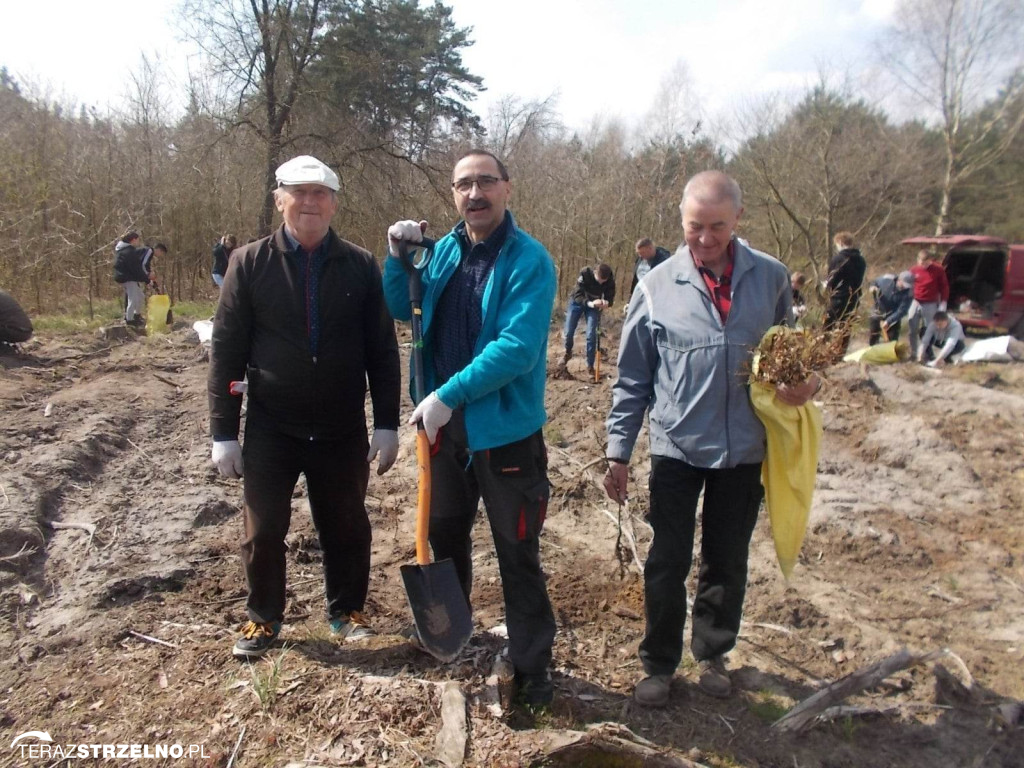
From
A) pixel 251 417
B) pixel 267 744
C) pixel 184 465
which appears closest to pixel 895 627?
pixel 267 744

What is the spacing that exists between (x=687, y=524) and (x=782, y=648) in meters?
1.14

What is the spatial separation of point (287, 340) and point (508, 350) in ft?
3.24

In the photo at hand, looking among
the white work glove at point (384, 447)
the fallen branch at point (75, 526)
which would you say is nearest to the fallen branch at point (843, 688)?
the white work glove at point (384, 447)

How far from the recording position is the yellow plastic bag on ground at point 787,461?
2588mm

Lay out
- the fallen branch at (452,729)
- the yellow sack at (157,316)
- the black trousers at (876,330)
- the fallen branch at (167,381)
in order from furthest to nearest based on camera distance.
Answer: the black trousers at (876,330) → the yellow sack at (157,316) → the fallen branch at (167,381) → the fallen branch at (452,729)

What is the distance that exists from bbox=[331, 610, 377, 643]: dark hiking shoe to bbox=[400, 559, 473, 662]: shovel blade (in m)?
0.52

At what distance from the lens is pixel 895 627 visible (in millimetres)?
3629

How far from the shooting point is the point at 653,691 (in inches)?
110

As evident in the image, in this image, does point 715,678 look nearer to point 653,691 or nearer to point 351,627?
point 653,691

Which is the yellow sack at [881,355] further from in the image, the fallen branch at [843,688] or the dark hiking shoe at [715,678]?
the dark hiking shoe at [715,678]

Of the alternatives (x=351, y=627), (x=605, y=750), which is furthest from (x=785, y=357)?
(x=351, y=627)

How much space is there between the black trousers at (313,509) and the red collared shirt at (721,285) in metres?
1.60

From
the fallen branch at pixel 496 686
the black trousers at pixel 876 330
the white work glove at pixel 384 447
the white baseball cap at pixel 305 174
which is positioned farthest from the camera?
the black trousers at pixel 876 330
